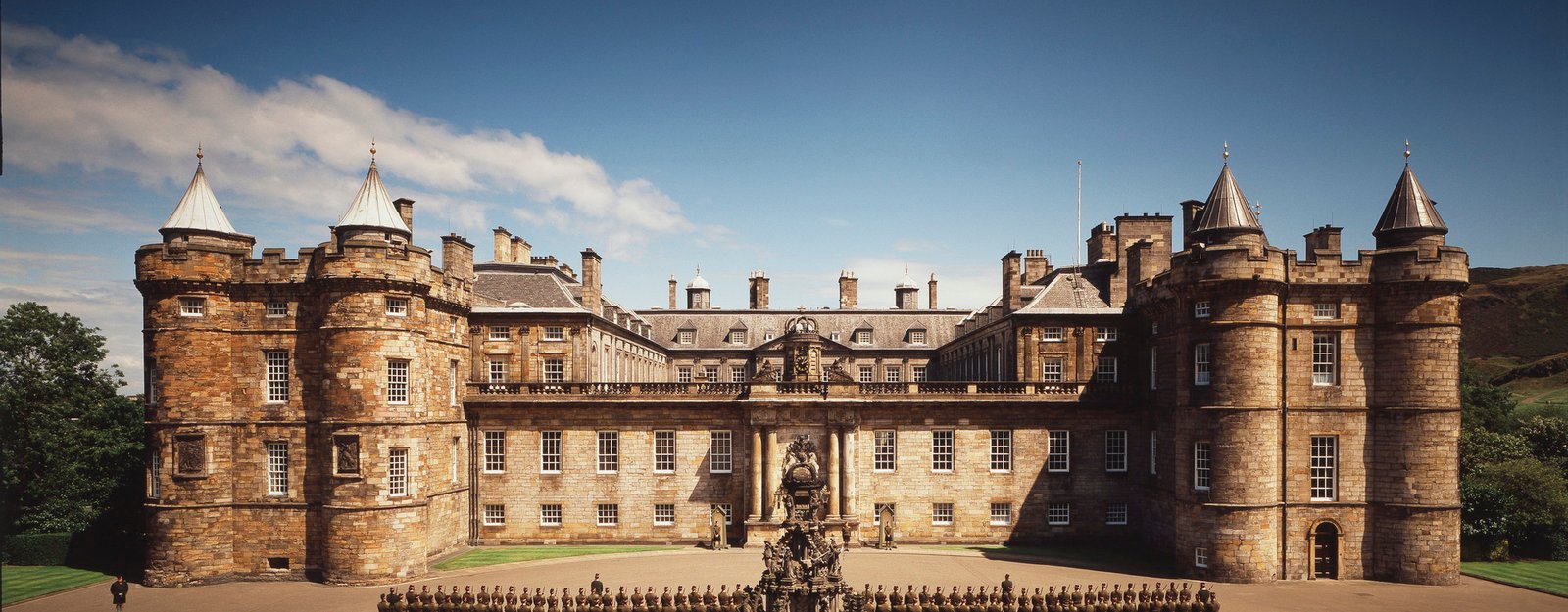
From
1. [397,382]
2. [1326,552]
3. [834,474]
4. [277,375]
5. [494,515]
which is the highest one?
[277,375]

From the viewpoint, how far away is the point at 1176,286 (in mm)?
33875

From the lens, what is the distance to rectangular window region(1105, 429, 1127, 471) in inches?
1565

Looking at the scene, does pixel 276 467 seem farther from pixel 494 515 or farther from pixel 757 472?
pixel 757 472

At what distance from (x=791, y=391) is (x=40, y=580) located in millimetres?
30244

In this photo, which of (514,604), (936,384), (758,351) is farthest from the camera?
(758,351)

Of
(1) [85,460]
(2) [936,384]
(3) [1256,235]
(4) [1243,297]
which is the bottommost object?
(1) [85,460]

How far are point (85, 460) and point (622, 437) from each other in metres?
23.8

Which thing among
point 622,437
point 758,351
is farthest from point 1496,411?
point 622,437

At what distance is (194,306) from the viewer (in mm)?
33250

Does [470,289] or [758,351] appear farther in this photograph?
[758,351]

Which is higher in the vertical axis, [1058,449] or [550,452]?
[1058,449]

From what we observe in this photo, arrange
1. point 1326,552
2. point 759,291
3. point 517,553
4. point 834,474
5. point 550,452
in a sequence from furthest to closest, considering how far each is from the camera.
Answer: point 759,291, point 550,452, point 834,474, point 517,553, point 1326,552

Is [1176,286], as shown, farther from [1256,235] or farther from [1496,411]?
[1496,411]

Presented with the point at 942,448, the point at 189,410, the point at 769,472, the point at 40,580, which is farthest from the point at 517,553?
the point at 942,448
